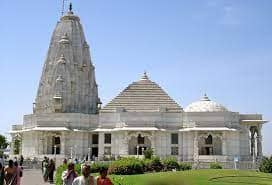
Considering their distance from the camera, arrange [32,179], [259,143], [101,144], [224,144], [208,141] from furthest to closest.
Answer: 1. [208,141]
2. [259,143]
3. [101,144]
4. [224,144]
5. [32,179]

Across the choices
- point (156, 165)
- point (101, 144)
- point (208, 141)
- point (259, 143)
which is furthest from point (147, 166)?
point (259, 143)

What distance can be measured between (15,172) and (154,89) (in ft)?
181

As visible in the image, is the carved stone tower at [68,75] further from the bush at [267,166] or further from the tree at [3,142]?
the bush at [267,166]

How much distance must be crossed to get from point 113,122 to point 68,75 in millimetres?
10129

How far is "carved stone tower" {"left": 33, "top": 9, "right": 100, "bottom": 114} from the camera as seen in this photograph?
216ft

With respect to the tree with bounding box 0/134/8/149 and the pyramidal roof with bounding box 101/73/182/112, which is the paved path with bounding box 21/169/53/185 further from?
the tree with bounding box 0/134/8/149

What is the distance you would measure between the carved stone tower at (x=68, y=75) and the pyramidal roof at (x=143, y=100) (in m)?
4.40

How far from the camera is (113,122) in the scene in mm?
62625

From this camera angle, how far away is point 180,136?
61.4 meters

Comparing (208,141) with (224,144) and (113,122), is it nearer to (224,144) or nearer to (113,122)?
(224,144)

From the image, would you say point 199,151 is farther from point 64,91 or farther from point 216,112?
point 64,91

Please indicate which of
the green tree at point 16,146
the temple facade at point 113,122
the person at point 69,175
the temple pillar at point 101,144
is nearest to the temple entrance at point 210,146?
the temple facade at point 113,122

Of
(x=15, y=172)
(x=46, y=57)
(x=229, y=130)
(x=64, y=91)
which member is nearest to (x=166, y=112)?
(x=229, y=130)

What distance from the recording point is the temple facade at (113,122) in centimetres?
6012
